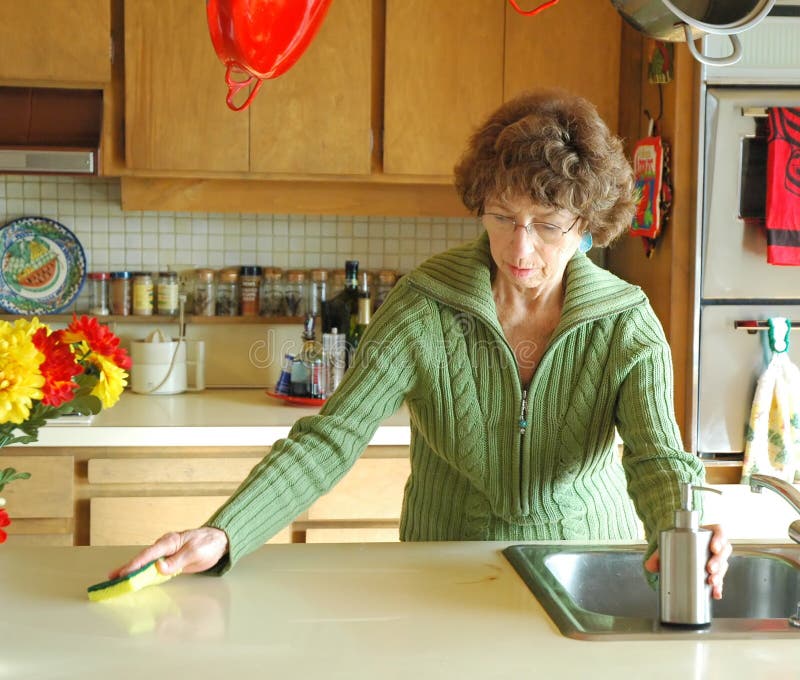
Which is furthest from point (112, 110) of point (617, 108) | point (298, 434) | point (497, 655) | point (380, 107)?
point (497, 655)

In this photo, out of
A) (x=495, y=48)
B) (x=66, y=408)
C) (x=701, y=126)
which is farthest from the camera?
(x=495, y=48)

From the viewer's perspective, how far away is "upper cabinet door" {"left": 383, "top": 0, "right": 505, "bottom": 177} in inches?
114

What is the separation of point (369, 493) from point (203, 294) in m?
0.88

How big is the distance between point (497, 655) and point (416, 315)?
617mm

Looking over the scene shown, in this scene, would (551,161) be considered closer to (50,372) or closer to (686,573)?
(686,573)

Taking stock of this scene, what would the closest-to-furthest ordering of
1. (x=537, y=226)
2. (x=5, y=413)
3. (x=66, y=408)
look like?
(x=5, y=413) → (x=66, y=408) → (x=537, y=226)

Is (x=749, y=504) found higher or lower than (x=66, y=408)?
lower

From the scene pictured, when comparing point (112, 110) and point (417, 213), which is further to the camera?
point (417, 213)

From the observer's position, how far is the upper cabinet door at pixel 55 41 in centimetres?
275

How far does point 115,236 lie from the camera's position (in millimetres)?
3160

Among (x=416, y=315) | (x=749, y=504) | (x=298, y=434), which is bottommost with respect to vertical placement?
(x=749, y=504)

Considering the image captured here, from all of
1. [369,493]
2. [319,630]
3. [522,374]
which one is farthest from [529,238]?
[369,493]

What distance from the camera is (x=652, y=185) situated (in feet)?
9.06

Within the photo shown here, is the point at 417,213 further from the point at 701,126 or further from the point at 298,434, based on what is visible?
the point at 298,434
